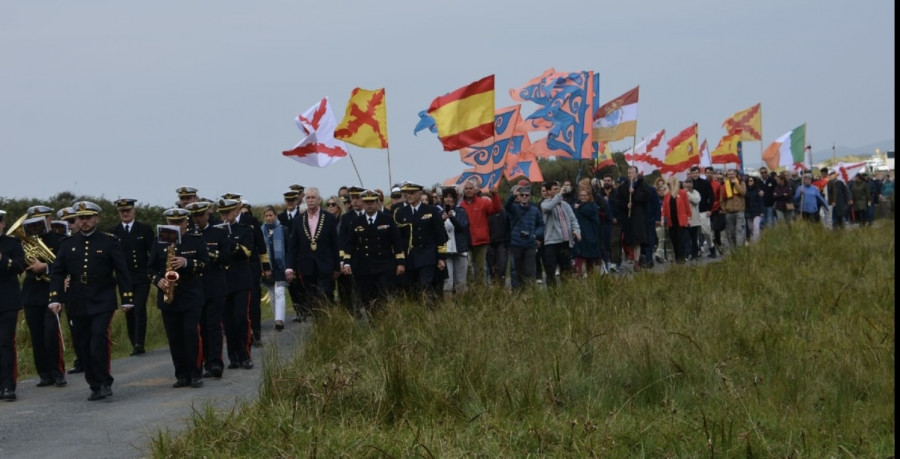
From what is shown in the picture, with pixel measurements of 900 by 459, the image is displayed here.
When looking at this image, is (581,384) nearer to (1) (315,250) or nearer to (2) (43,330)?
(2) (43,330)

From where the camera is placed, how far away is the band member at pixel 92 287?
12172 mm

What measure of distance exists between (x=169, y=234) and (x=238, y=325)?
1654mm

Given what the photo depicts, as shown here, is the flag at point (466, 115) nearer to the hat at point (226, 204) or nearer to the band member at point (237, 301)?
the hat at point (226, 204)

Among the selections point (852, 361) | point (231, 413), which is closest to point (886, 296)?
point (852, 361)

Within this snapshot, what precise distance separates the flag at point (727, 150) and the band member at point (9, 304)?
21789mm

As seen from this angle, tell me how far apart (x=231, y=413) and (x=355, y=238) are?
7.25m

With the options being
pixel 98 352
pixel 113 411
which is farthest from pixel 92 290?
pixel 113 411

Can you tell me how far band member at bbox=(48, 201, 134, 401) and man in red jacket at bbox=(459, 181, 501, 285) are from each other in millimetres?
6840

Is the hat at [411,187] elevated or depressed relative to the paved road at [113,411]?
elevated

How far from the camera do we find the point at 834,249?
20.3 m

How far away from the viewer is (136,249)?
51.5 ft

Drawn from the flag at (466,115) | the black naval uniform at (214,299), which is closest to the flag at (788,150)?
the flag at (466,115)

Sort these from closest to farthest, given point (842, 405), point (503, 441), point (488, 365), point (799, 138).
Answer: point (503, 441) < point (842, 405) < point (488, 365) < point (799, 138)

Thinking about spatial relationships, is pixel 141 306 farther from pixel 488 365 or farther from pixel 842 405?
pixel 842 405
